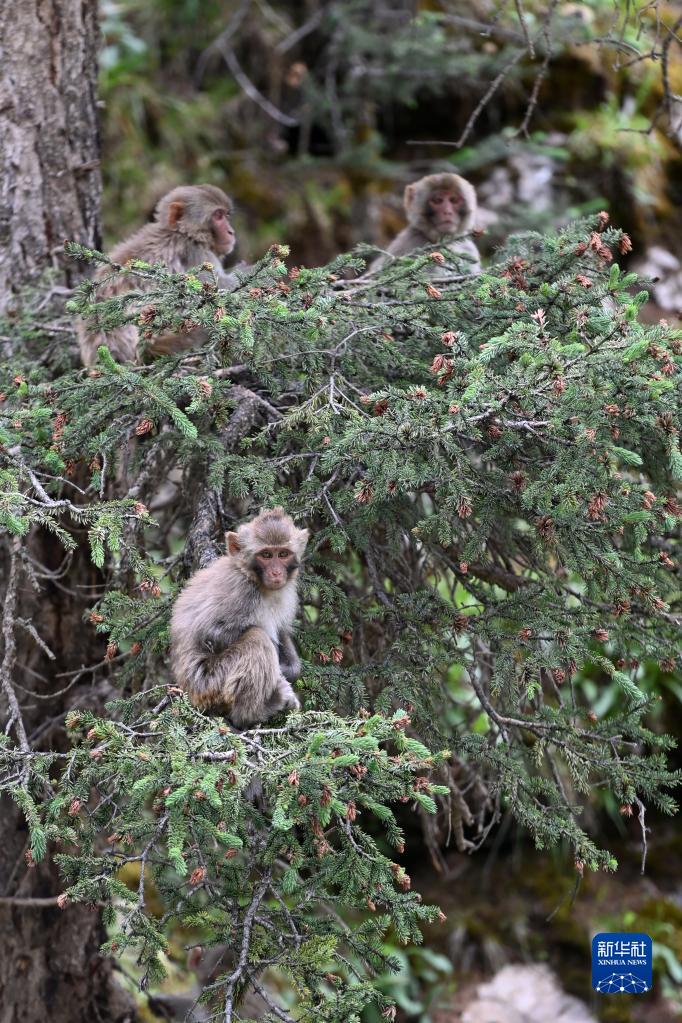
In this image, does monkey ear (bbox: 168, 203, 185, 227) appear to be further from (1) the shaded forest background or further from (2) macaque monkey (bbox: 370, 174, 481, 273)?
(1) the shaded forest background

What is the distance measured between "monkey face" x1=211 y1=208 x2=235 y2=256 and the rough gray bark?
80cm

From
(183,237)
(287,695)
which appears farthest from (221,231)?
(287,695)

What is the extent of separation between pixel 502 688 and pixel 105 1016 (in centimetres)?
354

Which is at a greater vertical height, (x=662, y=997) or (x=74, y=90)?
(x=74, y=90)

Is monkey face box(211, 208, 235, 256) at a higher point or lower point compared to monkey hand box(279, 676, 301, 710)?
higher

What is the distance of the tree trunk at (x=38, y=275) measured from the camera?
5706mm

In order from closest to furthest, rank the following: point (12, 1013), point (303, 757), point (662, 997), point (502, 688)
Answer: point (303, 757) < point (502, 688) < point (12, 1013) < point (662, 997)

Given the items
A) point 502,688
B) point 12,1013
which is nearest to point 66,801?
point 502,688

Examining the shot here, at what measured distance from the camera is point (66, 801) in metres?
3.52

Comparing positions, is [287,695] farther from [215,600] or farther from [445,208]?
[445,208]

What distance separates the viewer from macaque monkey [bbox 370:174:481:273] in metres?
6.82

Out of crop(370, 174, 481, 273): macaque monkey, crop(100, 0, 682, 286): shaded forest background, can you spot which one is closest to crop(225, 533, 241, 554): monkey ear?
crop(370, 174, 481, 273): macaque monkey

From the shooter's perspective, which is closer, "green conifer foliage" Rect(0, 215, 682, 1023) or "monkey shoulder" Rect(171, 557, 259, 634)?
"green conifer foliage" Rect(0, 215, 682, 1023)

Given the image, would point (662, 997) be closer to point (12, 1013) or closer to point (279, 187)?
point (12, 1013)
